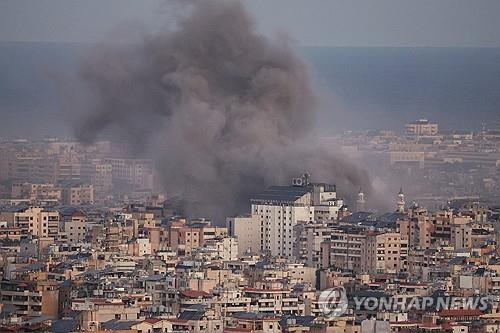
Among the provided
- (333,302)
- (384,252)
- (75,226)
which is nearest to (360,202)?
(75,226)

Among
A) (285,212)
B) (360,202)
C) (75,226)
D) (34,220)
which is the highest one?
(360,202)

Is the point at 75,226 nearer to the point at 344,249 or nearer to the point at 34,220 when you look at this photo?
the point at 34,220

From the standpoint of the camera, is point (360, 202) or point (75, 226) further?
point (360, 202)

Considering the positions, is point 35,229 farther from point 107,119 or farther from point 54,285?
point 54,285

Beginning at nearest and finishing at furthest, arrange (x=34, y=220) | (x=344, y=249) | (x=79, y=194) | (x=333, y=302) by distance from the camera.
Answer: (x=333, y=302)
(x=344, y=249)
(x=34, y=220)
(x=79, y=194)

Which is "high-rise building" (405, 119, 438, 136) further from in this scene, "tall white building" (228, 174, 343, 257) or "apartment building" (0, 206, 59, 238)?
"apartment building" (0, 206, 59, 238)

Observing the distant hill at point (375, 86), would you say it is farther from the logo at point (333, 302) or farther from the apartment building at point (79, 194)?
the logo at point (333, 302)

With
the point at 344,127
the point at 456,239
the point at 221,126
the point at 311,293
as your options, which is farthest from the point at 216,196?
the point at 344,127

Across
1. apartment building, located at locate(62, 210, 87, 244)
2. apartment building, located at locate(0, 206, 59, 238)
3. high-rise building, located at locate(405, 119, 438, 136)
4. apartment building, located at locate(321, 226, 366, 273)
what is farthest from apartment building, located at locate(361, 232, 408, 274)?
high-rise building, located at locate(405, 119, 438, 136)
